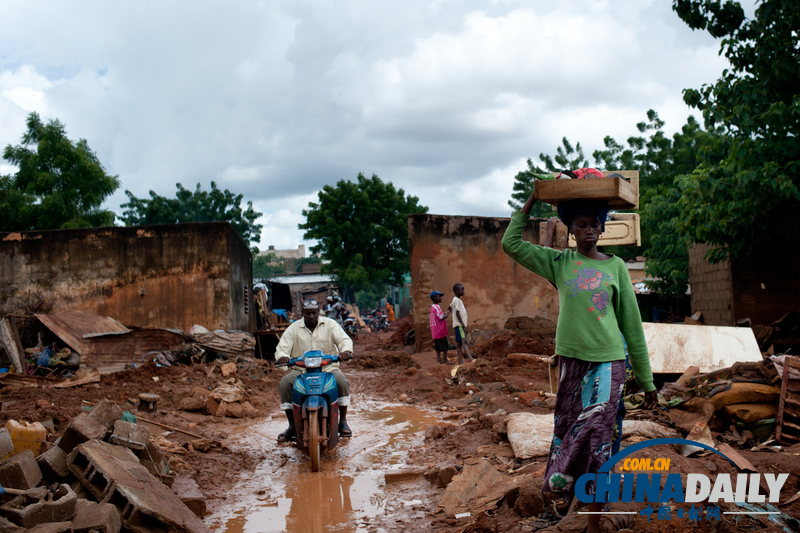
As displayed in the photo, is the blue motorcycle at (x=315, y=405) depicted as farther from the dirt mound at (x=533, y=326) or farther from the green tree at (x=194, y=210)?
the green tree at (x=194, y=210)

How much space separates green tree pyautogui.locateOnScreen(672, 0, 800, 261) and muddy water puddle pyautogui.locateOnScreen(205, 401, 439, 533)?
7.03 meters

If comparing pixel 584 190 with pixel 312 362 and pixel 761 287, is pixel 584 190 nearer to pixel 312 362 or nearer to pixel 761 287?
pixel 312 362

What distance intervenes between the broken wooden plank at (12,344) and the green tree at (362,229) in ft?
69.2

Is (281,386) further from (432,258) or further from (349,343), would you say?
(432,258)

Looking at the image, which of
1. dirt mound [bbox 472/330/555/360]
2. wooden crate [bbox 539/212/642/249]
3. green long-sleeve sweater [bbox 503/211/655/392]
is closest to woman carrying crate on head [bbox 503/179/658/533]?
green long-sleeve sweater [bbox 503/211/655/392]

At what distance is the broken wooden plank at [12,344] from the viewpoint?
10.9m

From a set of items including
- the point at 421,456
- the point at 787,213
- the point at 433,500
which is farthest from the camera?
the point at 787,213

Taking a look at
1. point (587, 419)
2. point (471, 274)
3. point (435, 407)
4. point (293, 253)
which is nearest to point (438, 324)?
point (471, 274)

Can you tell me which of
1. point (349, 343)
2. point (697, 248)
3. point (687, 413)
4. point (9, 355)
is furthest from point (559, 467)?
point (697, 248)

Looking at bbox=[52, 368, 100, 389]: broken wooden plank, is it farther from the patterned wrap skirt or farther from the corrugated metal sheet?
the patterned wrap skirt

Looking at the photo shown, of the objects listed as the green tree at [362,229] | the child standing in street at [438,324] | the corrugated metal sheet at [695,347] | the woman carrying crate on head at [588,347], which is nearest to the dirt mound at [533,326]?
the child standing in street at [438,324]

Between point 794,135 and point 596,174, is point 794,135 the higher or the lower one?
the higher one

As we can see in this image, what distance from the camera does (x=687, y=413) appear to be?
5242mm

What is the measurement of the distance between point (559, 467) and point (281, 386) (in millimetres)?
3787
